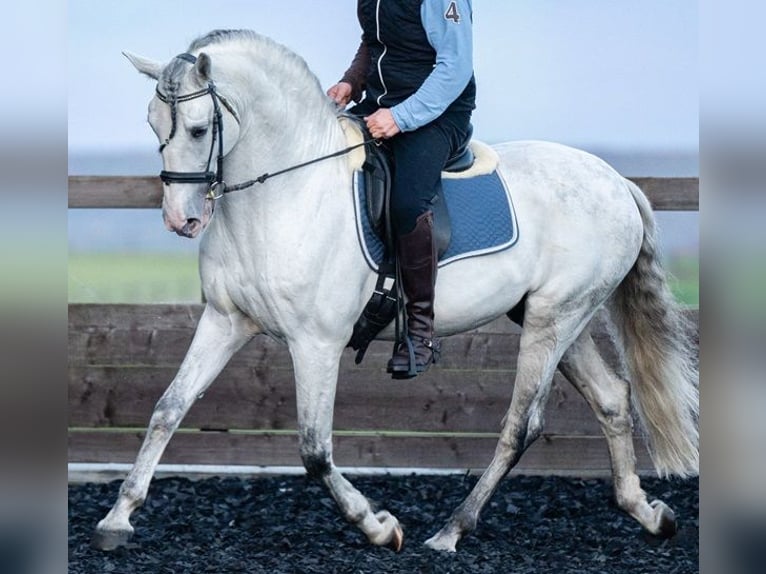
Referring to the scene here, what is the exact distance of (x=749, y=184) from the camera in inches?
68.5

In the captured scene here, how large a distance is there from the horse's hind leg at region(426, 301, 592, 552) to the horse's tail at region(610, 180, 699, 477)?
0.50 meters

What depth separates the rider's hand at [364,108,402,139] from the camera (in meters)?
4.57

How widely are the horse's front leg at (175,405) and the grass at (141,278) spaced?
2.08 metres

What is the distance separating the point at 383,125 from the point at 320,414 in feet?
3.80

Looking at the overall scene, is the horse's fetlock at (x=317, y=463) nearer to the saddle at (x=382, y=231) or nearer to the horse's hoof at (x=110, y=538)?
the saddle at (x=382, y=231)

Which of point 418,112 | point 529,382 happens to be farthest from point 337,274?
point 529,382

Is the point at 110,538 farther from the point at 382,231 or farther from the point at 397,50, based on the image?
the point at 397,50

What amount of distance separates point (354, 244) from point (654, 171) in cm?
283

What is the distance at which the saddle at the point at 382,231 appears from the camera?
468 cm

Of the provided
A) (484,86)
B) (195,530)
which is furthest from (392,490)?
(484,86)

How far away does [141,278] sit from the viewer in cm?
747

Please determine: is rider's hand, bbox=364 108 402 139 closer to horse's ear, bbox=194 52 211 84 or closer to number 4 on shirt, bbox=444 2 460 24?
number 4 on shirt, bbox=444 2 460 24

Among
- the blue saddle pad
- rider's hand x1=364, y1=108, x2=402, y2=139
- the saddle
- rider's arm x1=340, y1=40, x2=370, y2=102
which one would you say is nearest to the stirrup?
the saddle

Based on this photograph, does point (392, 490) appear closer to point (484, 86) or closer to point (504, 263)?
point (504, 263)
